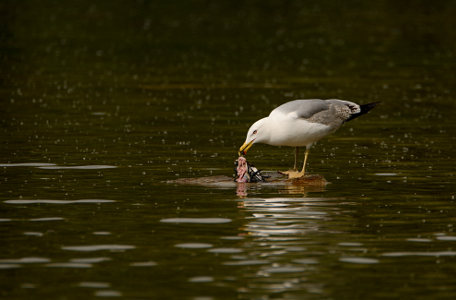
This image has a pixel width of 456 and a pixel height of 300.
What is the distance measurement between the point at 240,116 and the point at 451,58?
16021mm

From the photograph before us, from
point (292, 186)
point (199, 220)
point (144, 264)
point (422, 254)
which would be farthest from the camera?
point (292, 186)

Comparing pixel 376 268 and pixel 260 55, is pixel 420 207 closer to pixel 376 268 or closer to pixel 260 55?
pixel 376 268

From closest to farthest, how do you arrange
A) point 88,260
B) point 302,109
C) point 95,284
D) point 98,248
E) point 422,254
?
1. point 95,284
2. point 88,260
3. point 422,254
4. point 98,248
5. point 302,109

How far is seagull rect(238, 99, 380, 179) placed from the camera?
60.8ft

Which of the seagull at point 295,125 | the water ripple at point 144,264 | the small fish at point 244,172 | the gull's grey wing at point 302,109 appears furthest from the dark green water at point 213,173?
the gull's grey wing at point 302,109

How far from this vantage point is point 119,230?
14.9m

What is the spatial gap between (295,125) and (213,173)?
1.82 meters

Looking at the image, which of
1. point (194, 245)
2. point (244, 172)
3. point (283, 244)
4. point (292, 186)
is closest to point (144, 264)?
point (194, 245)

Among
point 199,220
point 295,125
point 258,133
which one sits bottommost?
point 199,220

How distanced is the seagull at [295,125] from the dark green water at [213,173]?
799 millimetres

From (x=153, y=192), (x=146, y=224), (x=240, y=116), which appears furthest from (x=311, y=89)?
(x=146, y=224)

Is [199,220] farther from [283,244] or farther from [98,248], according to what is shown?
[98,248]

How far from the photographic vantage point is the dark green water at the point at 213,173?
12.7 meters

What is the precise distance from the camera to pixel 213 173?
19578mm
